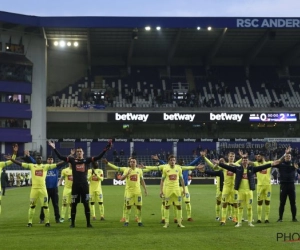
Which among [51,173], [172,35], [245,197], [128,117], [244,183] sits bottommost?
[245,197]

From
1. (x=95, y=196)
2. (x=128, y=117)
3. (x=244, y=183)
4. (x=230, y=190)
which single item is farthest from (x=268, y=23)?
(x=244, y=183)

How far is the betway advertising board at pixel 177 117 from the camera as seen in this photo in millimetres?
67875

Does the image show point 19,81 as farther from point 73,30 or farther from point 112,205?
point 112,205

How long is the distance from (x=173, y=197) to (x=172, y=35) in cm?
5032

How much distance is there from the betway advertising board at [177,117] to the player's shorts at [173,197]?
48.3 meters

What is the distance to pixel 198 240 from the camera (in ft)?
51.1

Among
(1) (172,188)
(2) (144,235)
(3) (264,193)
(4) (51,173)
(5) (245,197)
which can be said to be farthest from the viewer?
(4) (51,173)

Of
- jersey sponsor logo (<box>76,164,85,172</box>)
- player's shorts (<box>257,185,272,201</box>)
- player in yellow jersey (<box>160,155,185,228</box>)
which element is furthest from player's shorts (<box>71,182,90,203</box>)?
player's shorts (<box>257,185,272,201</box>)

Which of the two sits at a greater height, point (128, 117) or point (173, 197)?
point (128, 117)

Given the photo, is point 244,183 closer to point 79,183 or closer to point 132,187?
point 132,187

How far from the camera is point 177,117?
68.7 m

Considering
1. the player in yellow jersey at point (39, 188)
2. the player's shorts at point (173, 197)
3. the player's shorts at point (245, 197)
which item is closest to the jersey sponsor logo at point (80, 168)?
the player in yellow jersey at point (39, 188)

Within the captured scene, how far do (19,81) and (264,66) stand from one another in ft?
113

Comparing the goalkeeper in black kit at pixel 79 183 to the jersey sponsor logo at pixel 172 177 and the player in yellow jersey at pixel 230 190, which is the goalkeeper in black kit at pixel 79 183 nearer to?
the jersey sponsor logo at pixel 172 177
